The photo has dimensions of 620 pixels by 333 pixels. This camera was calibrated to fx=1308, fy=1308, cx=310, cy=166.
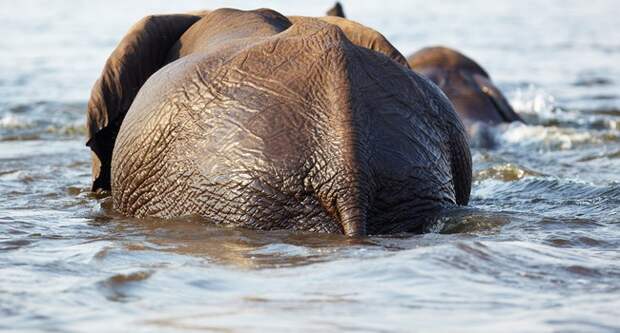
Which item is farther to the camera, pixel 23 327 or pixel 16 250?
pixel 16 250

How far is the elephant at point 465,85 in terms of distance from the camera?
1185 cm

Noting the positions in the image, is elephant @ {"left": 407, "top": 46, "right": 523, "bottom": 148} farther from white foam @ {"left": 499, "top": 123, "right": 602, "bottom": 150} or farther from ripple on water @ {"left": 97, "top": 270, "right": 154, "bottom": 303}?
ripple on water @ {"left": 97, "top": 270, "right": 154, "bottom": 303}

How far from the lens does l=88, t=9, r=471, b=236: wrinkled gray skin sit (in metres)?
5.35

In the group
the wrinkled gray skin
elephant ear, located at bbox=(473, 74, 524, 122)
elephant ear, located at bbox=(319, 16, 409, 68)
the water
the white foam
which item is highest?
elephant ear, located at bbox=(319, 16, 409, 68)

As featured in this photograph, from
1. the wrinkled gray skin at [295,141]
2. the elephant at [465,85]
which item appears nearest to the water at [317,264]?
the wrinkled gray skin at [295,141]

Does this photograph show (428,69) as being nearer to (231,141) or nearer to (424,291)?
(231,141)

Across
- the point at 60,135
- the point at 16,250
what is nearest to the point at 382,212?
the point at 16,250

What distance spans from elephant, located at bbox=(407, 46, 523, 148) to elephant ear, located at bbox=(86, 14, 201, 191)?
4673 millimetres

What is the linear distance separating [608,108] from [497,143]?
398cm

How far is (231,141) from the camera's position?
551 cm

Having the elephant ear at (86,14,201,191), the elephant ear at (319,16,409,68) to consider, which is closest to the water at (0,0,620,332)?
the elephant ear at (86,14,201,191)

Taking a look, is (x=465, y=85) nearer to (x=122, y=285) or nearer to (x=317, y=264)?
(x=317, y=264)

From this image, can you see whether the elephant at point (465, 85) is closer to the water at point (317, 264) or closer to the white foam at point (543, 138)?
the white foam at point (543, 138)

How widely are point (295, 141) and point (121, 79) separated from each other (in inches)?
77.8
